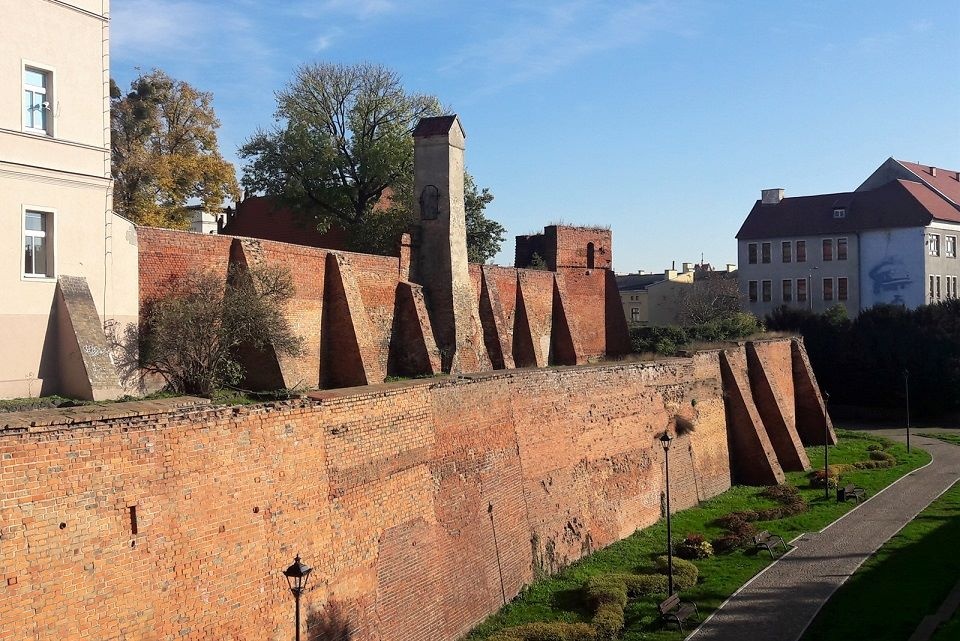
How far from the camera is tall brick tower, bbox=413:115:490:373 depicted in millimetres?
22812

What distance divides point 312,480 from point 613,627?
6170 millimetres

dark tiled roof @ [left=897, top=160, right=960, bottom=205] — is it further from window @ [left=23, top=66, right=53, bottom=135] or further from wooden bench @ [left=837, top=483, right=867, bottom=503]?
window @ [left=23, top=66, right=53, bottom=135]

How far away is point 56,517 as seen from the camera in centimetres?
806

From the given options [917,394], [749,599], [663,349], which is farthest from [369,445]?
[917,394]

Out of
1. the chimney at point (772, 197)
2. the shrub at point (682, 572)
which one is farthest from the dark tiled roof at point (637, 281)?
the shrub at point (682, 572)

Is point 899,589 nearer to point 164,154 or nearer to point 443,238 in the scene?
point 443,238

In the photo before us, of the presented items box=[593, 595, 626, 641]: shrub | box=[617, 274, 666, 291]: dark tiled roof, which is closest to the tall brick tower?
box=[593, 595, 626, 641]: shrub

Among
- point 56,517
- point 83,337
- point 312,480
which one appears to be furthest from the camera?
point 83,337

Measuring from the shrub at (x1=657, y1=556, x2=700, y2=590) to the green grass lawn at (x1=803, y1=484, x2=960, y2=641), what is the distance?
2.49 m

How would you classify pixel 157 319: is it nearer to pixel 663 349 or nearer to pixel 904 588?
pixel 904 588

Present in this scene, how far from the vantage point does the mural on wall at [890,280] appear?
44.0 m

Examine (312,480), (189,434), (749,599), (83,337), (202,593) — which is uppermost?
(83,337)

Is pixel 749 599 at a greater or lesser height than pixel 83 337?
lesser

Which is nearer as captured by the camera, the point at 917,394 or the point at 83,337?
the point at 83,337
